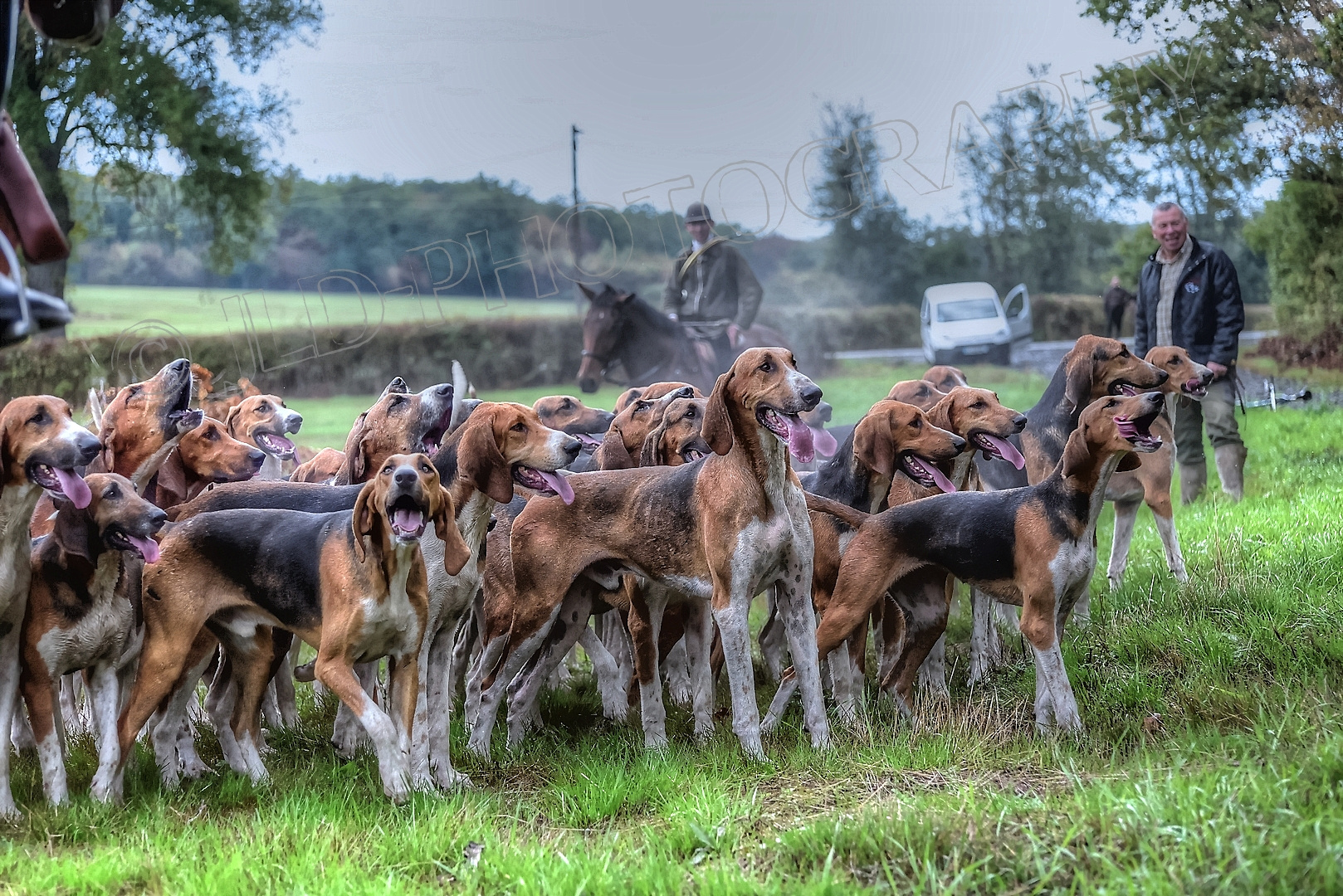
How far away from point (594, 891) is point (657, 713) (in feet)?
7.17

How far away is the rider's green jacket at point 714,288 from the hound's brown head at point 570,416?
7.52m

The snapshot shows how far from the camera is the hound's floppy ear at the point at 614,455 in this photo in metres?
7.73

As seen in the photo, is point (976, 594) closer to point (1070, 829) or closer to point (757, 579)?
point (757, 579)

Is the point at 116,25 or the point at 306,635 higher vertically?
the point at 116,25

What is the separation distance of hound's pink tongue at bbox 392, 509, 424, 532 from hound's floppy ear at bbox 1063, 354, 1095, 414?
4.78 metres

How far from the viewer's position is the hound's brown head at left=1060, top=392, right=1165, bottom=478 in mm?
5688

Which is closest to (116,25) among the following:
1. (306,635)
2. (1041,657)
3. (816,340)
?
(816,340)

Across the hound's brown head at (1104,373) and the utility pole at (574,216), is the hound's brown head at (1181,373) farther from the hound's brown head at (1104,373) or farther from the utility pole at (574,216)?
the utility pole at (574,216)

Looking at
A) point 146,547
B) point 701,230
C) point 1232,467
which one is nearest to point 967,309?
point 701,230

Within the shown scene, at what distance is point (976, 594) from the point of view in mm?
7016

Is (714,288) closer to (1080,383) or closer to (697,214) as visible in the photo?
(697,214)

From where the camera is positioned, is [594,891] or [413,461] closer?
[594,891]

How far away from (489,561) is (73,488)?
2240 mm

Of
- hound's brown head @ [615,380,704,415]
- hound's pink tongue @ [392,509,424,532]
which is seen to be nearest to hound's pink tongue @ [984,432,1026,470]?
hound's brown head @ [615,380,704,415]
